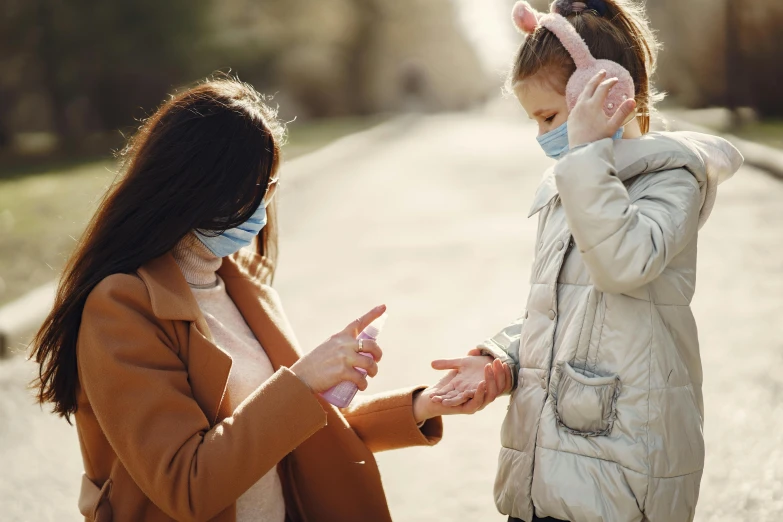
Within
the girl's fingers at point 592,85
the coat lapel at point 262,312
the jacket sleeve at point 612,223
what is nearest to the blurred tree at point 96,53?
the coat lapel at point 262,312

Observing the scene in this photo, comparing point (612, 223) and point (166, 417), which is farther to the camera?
point (166, 417)

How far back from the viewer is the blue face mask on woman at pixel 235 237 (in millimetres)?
2457

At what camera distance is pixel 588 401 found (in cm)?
216

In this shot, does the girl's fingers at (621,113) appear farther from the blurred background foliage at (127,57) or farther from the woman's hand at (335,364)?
the blurred background foliage at (127,57)

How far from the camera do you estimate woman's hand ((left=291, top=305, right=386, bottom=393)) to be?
2.27 m

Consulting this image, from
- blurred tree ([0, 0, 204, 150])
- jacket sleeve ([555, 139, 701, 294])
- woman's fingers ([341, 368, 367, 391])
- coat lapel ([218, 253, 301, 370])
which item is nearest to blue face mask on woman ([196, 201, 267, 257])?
coat lapel ([218, 253, 301, 370])

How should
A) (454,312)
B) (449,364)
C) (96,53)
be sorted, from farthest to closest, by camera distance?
(96,53), (454,312), (449,364)

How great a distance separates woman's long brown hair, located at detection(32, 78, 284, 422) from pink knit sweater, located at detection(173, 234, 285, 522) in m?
0.15

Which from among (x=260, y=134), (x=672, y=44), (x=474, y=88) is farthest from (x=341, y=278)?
(x=474, y=88)

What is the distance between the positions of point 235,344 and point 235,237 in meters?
0.31

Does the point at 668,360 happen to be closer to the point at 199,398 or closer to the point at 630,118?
the point at 630,118

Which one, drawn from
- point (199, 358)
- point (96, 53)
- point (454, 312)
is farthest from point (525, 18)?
point (96, 53)

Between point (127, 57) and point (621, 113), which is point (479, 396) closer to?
point (621, 113)

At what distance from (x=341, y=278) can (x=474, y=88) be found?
2845 inches
